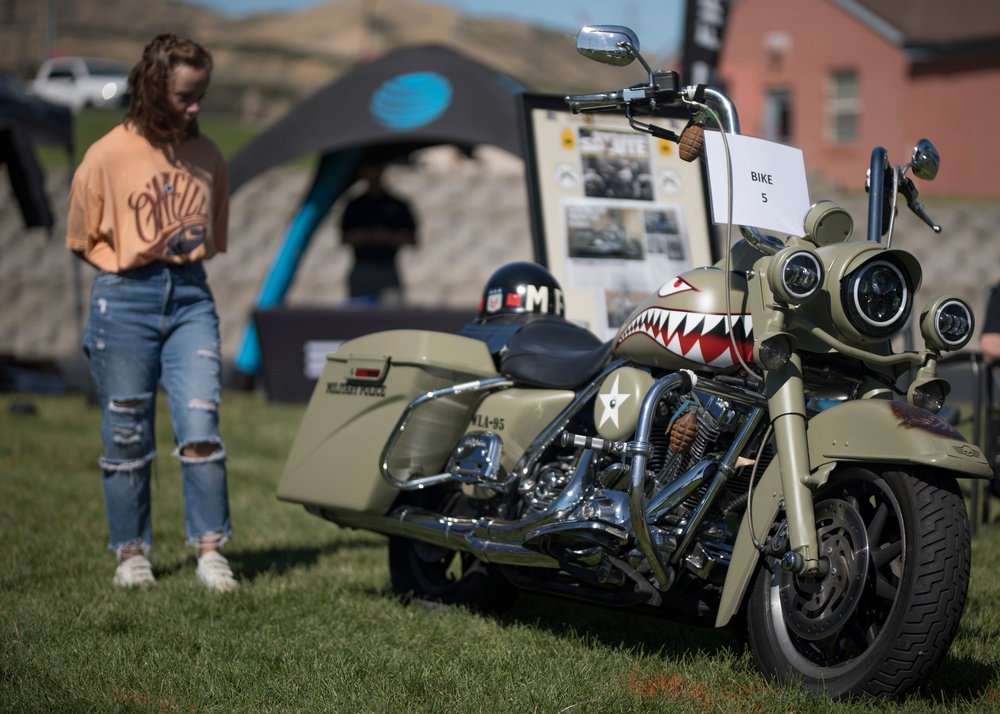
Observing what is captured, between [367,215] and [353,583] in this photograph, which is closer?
[353,583]

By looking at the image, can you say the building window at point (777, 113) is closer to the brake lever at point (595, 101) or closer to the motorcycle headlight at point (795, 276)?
the brake lever at point (595, 101)

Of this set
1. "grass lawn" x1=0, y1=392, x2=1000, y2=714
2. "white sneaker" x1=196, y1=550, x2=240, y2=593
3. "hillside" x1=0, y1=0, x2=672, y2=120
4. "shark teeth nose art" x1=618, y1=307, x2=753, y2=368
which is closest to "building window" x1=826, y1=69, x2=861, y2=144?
"hillside" x1=0, y1=0, x2=672, y2=120

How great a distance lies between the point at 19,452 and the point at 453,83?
184 inches

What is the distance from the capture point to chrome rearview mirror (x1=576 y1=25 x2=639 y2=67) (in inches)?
138

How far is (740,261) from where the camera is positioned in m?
3.71

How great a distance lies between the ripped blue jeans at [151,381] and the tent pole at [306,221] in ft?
24.1

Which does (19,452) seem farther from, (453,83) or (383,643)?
(383,643)

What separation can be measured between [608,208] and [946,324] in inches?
134

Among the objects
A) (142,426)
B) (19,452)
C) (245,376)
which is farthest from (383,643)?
(245,376)

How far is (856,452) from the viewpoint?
321 cm

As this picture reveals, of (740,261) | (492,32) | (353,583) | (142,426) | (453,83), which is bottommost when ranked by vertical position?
(353,583)

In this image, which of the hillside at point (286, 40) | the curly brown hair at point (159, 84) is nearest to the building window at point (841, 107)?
the hillside at point (286, 40)

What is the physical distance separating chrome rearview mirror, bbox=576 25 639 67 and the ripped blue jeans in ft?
7.58

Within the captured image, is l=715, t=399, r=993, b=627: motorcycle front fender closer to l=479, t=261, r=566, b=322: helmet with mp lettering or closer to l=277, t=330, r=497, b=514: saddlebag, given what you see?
l=277, t=330, r=497, b=514: saddlebag
